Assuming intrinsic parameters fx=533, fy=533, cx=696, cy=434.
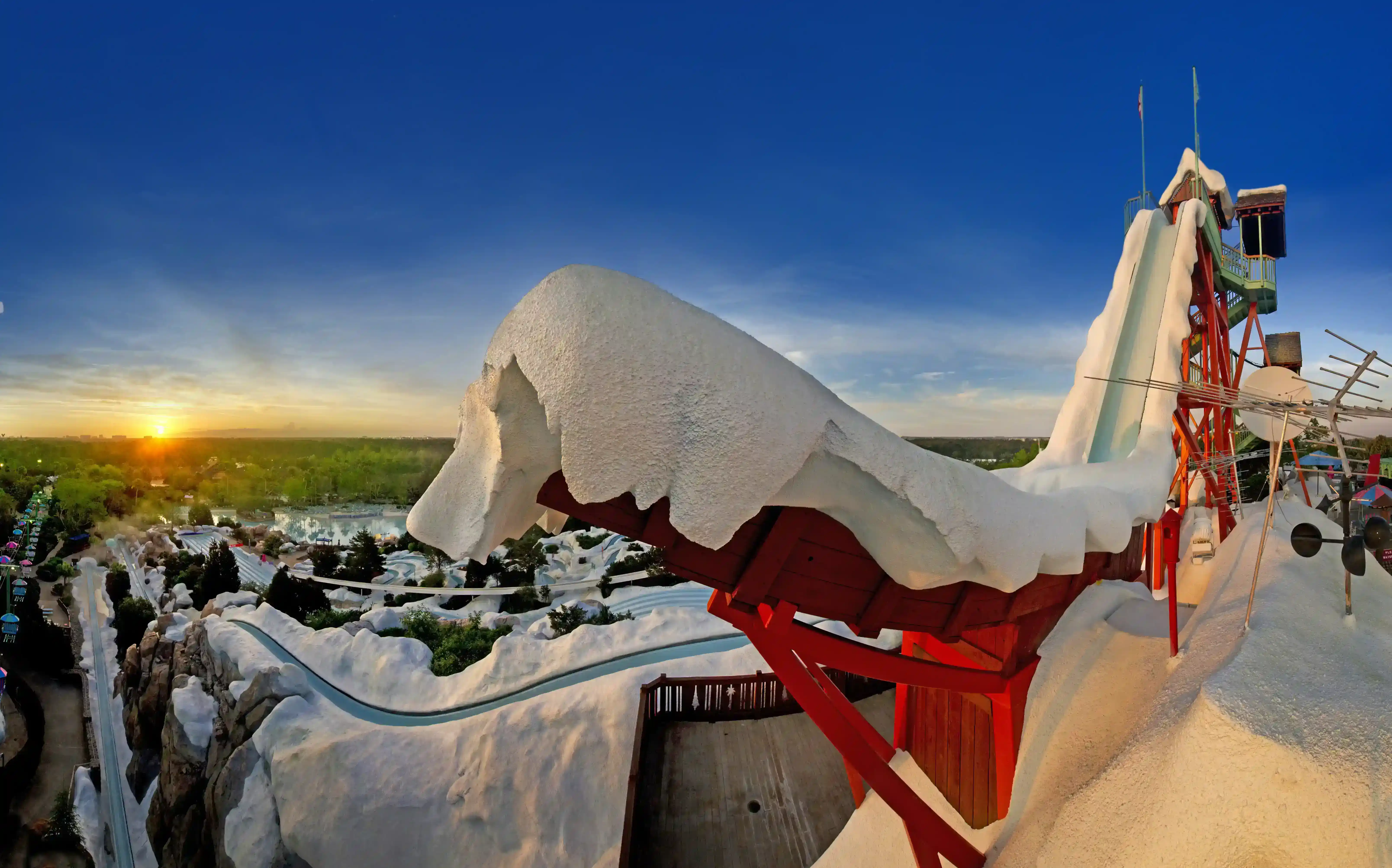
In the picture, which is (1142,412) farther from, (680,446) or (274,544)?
(274,544)

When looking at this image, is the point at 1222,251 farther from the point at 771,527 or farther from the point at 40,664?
the point at 40,664

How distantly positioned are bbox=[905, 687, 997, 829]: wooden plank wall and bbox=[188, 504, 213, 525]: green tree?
2026 centimetres

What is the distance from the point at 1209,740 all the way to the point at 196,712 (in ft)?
46.6

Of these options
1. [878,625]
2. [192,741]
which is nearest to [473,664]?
[192,741]

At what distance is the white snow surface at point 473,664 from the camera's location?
9992mm

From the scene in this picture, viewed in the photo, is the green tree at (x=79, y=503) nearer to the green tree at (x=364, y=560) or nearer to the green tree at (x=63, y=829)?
the green tree at (x=364, y=560)

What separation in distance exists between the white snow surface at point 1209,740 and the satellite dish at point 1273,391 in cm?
86

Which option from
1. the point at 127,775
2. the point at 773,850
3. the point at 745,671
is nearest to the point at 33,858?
the point at 127,775

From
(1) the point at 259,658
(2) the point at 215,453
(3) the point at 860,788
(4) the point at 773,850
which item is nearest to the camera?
(3) the point at 860,788

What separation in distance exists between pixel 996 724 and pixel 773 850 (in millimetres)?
2055

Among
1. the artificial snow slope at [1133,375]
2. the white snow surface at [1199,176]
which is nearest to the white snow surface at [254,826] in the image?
the artificial snow slope at [1133,375]

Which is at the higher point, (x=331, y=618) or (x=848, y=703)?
(x=848, y=703)

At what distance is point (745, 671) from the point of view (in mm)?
8086

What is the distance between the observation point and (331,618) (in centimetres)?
1231
